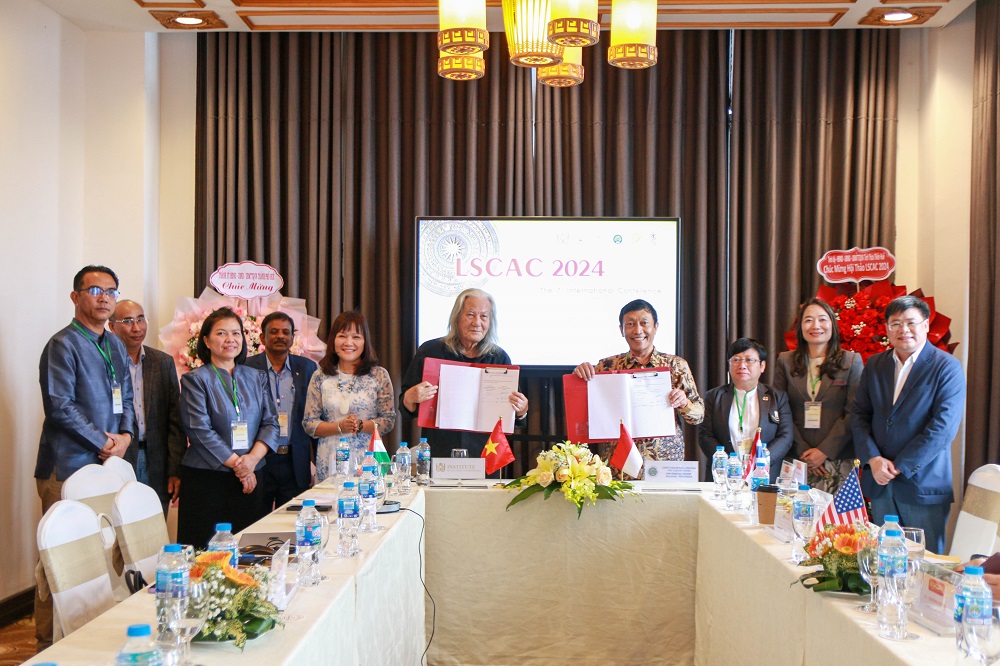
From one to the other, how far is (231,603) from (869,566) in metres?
1.52

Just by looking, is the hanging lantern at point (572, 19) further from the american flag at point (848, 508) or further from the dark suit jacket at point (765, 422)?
the dark suit jacket at point (765, 422)

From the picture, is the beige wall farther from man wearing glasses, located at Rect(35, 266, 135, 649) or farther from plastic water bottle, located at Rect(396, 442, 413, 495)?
plastic water bottle, located at Rect(396, 442, 413, 495)

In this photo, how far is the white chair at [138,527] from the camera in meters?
3.18

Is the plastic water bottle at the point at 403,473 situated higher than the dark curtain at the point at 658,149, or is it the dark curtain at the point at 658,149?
the dark curtain at the point at 658,149

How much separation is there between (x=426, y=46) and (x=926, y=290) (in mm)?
3760

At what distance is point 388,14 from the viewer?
5.52m

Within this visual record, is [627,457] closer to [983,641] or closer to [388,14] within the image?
[983,641]

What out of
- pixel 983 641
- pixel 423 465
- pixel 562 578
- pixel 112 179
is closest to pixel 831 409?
pixel 562 578

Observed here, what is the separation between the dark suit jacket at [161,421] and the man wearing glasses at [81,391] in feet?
1.43

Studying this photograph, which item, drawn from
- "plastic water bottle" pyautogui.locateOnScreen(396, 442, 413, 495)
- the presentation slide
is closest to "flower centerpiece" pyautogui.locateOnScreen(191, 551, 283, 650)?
"plastic water bottle" pyautogui.locateOnScreen(396, 442, 413, 495)

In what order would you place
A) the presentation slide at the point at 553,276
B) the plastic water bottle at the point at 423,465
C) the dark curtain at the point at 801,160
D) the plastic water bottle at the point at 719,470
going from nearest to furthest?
the plastic water bottle at the point at 719,470, the plastic water bottle at the point at 423,465, the presentation slide at the point at 553,276, the dark curtain at the point at 801,160

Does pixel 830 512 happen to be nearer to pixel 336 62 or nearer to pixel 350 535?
pixel 350 535

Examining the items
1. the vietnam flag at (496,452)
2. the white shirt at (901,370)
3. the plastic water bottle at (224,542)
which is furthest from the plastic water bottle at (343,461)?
the white shirt at (901,370)

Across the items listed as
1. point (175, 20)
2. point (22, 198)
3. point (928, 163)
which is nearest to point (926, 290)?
Result: point (928, 163)
